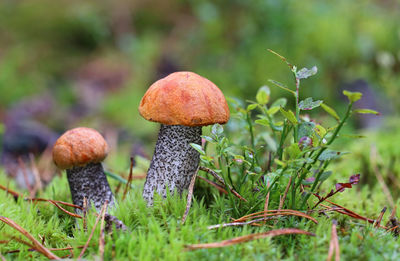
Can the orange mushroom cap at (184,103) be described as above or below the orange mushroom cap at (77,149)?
above

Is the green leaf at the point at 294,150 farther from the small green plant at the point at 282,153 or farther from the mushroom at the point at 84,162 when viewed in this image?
the mushroom at the point at 84,162

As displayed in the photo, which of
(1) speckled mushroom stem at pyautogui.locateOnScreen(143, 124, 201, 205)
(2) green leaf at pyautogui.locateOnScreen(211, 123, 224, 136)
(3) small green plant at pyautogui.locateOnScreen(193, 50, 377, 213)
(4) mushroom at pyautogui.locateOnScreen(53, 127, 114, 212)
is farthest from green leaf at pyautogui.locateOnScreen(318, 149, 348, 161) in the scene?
(4) mushroom at pyautogui.locateOnScreen(53, 127, 114, 212)

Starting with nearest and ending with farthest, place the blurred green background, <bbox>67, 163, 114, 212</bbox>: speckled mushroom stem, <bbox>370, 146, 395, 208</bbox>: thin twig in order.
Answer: <bbox>67, 163, 114, 212</bbox>: speckled mushroom stem < <bbox>370, 146, 395, 208</bbox>: thin twig < the blurred green background

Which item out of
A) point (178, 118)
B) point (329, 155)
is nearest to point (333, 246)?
point (329, 155)

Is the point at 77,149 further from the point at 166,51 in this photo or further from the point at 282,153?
the point at 166,51

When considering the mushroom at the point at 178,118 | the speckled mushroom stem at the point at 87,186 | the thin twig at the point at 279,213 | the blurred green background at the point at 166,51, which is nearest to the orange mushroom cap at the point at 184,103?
the mushroom at the point at 178,118

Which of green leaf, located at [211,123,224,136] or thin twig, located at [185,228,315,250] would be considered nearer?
thin twig, located at [185,228,315,250]

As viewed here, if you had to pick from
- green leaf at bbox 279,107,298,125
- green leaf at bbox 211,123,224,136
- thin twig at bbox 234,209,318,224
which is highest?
green leaf at bbox 279,107,298,125

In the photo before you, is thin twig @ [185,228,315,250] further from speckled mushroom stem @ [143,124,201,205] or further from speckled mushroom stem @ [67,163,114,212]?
speckled mushroom stem @ [67,163,114,212]
